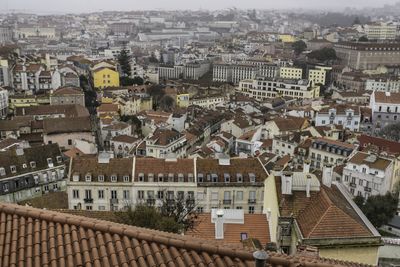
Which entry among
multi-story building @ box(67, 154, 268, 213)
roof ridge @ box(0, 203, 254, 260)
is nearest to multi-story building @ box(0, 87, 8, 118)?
multi-story building @ box(67, 154, 268, 213)

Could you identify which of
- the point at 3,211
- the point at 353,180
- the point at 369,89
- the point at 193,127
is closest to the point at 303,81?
the point at 369,89

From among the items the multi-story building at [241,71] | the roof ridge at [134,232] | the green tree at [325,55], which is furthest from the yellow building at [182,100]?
the roof ridge at [134,232]

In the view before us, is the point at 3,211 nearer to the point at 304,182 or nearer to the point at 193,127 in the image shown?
the point at 304,182

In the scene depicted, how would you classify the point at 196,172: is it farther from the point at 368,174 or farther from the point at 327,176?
the point at 368,174

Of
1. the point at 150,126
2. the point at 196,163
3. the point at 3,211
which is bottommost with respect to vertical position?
the point at 150,126

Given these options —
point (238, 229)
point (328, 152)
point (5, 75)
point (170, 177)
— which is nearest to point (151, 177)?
point (170, 177)

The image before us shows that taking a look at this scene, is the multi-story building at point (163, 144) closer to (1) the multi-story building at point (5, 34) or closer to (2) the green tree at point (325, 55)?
(2) the green tree at point (325, 55)
